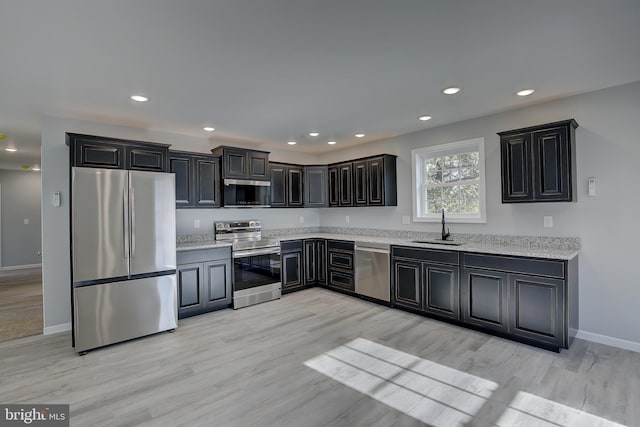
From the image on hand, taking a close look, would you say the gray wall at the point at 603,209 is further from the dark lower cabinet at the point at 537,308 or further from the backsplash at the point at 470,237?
the dark lower cabinet at the point at 537,308

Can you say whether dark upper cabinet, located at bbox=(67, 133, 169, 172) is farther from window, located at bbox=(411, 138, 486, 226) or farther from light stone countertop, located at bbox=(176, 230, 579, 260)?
window, located at bbox=(411, 138, 486, 226)

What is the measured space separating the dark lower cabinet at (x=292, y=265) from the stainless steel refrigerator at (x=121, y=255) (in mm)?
1797

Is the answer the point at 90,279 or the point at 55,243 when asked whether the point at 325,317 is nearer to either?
the point at 90,279

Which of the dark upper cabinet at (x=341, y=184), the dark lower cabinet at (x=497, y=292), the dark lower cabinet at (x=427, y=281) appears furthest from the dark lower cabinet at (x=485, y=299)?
the dark upper cabinet at (x=341, y=184)

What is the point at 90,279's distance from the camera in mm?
3172

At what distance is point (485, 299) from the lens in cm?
339

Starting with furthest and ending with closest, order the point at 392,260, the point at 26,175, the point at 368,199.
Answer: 1. the point at 26,175
2. the point at 368,199
3. the point at 392,260

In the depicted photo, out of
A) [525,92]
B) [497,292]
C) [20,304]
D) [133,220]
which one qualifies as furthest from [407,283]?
[20,304]

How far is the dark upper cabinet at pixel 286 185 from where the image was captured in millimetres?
5379

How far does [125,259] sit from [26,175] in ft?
23.5

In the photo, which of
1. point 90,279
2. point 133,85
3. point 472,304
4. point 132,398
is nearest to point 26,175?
point 90,279

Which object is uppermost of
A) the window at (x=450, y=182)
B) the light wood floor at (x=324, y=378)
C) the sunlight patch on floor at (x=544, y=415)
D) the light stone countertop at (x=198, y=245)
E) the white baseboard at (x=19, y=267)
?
the window at (x=450, y=182)

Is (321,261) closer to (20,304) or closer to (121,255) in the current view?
(121,255)

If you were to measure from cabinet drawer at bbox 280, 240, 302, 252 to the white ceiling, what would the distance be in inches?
84.2
